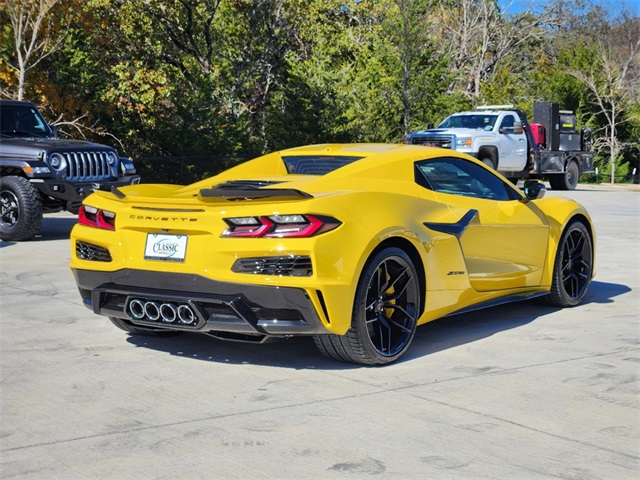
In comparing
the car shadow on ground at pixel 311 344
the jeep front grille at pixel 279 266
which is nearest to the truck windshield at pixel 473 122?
the car shadow on ground at pixel 311 344

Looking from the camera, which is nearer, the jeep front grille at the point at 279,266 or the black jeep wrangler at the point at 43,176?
the jeep front grille at the point at 279,266

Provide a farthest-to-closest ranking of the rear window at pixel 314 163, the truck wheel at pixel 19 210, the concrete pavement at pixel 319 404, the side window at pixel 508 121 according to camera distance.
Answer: the side window at pixel 508 121
the truck wheel at pixel 19 210
the rear window at pixel 314 163
the concrete pavement at pixel 319 404

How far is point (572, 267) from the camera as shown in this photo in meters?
8.54

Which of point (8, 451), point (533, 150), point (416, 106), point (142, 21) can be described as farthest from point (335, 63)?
point (8, 451)

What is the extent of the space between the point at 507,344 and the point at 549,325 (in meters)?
0.84

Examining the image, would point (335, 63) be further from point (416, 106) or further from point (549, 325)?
point (549, 325)

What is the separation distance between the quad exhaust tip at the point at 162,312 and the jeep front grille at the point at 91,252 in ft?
1.24

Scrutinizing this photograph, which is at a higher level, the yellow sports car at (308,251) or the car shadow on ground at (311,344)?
the yellow sports car at (308,251)

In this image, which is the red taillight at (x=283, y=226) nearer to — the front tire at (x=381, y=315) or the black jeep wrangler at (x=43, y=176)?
the front tire at (x=381, y=315)

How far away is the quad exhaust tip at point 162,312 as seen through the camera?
5.92m

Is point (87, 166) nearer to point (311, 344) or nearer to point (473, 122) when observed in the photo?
point (311, 344)

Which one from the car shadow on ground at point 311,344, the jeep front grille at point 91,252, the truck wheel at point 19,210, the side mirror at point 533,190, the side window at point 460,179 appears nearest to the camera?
the jeep front grille at point 91,252

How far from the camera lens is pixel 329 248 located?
5727 mm

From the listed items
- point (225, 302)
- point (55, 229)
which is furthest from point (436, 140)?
point (225, 302)
